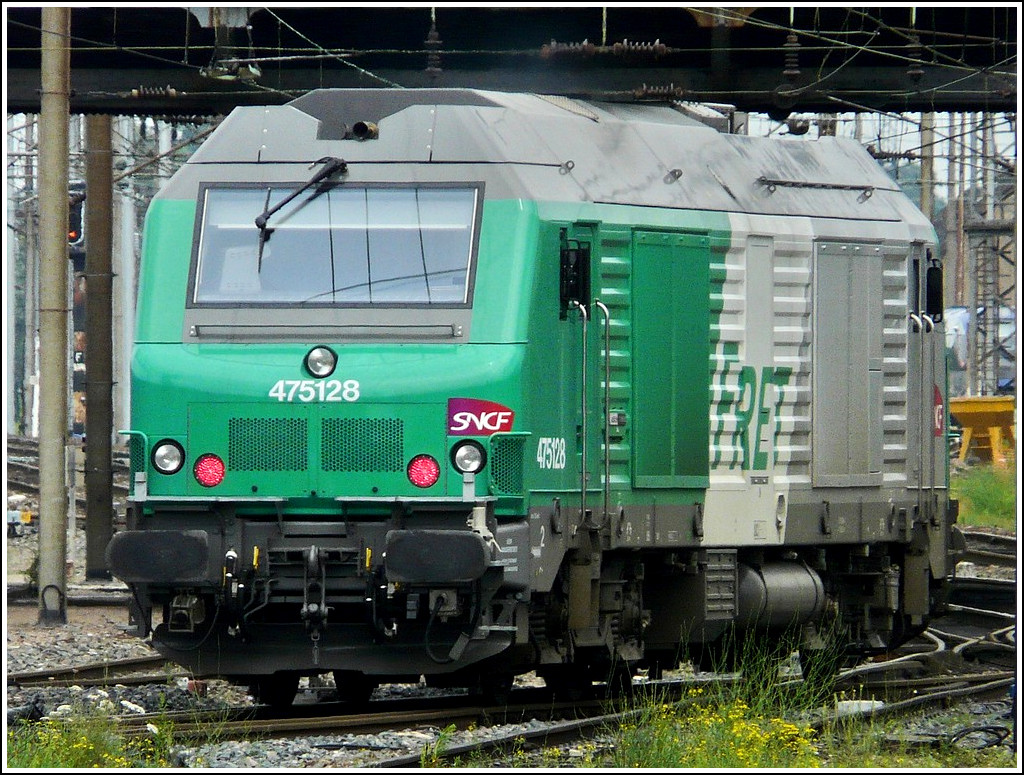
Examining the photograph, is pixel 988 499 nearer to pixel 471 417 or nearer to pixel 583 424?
pixel 583 424

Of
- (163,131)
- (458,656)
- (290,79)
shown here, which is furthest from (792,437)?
(163,131)

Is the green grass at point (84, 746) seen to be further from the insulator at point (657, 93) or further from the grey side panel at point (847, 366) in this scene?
the insulator at point (657, 93)

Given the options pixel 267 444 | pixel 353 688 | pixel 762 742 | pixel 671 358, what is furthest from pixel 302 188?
pixel 762 742

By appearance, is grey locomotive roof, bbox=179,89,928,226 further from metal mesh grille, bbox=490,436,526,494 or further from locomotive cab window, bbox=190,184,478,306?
metal mesh grille, bbox=490,436,526,494

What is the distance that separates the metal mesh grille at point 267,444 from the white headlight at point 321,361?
281 millimetres

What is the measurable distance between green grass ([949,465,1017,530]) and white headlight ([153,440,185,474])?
23.5m

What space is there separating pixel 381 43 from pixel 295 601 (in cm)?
A: 1011

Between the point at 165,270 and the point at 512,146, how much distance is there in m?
2.11

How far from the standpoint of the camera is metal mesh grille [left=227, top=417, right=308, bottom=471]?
10.5 m

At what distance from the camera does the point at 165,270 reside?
10.9 m

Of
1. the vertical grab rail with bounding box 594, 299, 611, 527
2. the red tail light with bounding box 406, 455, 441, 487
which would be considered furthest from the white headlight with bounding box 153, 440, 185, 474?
the vertical grab rail with bounding box 594, 299, 611, 527

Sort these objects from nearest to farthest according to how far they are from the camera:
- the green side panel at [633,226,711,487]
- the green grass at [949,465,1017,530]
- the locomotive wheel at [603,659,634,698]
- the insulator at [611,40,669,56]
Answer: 1. the green side panel at [633,226,711,487]
2. the locomotive wheel at [603,659,634,698]
3. the insulator at [611,40,669,56]
4. the green grass at [949,465,1017,530]

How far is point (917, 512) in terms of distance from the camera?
1396 cm

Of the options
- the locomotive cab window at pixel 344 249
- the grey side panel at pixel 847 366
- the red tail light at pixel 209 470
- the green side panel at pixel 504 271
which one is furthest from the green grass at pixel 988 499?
the red tail light at pixel 209 470
